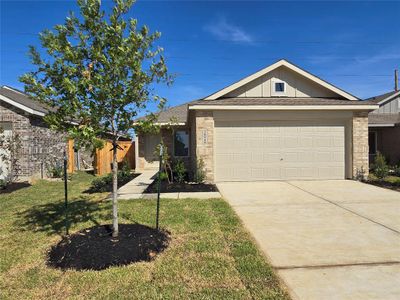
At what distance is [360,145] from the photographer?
39.6 ft

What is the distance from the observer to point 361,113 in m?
12.1

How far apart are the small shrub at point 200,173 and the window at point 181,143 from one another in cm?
625

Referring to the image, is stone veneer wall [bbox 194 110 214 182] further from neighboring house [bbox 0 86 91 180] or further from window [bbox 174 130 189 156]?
window [bbox 174 130 189 156]

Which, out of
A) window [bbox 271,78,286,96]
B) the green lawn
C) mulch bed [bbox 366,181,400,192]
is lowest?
the green lawn

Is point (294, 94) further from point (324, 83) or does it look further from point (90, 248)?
point (90, 248)

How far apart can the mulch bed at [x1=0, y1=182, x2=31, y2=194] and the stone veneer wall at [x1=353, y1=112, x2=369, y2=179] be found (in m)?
12.9

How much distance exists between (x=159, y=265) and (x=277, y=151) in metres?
8.97

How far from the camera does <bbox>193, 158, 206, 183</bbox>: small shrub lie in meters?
11.5

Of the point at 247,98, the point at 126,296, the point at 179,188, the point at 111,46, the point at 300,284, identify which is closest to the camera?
the point at 126,296

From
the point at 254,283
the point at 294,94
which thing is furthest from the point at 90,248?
the point at 294,94

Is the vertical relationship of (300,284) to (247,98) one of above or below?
below

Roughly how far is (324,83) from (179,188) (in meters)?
7.76

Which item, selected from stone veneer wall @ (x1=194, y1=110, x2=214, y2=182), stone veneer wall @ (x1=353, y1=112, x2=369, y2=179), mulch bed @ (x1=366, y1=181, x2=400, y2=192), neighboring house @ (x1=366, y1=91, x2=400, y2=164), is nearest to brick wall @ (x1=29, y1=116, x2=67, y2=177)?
stone veneer wall @ (x1=194, y1=110, x2=214, y2=182)

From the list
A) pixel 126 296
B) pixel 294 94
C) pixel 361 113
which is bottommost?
pixel 126 296
